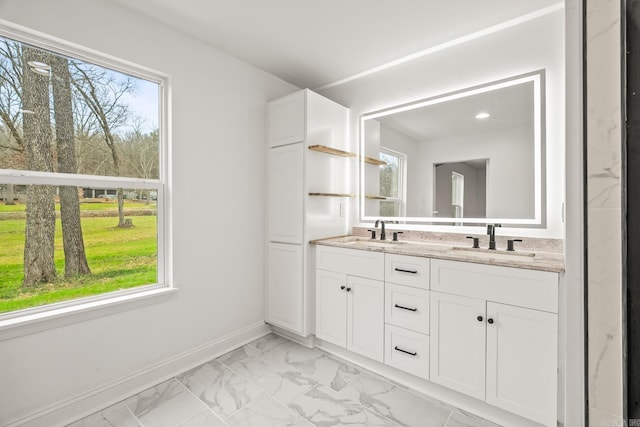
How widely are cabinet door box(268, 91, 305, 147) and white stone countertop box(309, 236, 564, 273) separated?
39.3 inches

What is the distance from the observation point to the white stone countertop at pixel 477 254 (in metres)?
1.61

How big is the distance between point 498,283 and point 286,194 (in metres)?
1.80

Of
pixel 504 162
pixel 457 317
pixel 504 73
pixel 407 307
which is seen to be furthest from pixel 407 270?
pixel 504 73

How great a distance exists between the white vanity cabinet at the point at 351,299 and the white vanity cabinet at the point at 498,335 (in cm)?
42

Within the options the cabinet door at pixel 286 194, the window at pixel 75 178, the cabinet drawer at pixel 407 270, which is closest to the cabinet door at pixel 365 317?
the cabinet drawer at pixel 407 270

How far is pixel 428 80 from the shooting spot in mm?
2549

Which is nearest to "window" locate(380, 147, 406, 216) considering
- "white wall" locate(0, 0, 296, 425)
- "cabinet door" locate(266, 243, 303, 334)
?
"cabinet door" locate(266, 243, 303, 334)

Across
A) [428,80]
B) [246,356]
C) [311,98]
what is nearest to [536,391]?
[246,356]

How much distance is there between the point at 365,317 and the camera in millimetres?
2252

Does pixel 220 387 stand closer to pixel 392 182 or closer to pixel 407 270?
pixel 407 270

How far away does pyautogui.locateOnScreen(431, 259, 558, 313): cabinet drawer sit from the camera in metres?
1.54

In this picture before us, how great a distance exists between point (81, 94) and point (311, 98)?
5.48 feet

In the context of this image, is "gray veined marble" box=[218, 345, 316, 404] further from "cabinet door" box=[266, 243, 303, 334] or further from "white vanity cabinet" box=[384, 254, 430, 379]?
"white vanity cabinet" box=[384, 254, 430, 379]

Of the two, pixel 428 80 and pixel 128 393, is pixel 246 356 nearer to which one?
pixel 128 393
